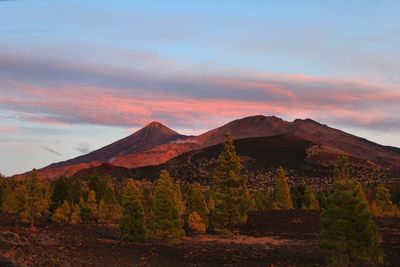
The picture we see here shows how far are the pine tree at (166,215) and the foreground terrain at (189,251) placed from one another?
1597mm

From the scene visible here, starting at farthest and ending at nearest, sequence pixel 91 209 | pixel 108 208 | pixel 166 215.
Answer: pixel 108 208, pixel 91 209, pixel 166 215

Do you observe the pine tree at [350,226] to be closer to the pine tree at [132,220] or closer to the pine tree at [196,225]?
the pine tree at [132,220]

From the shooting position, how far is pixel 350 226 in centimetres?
2272

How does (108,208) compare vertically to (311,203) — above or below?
below

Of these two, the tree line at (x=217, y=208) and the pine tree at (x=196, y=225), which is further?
the pine tree at (x=196, y=225)

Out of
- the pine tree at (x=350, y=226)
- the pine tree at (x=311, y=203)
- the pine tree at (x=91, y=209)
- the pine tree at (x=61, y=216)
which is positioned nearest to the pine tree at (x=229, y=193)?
the pine tree at (x=350, y=226)

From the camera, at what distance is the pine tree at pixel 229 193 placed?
48281 mm

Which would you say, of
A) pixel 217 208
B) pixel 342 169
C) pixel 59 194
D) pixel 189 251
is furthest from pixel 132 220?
pixel 59 194

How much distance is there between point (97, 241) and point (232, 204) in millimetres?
14997

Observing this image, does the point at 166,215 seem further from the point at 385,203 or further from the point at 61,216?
the point at 385,203

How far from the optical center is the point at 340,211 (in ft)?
74.7

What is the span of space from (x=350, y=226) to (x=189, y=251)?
15.2 meters

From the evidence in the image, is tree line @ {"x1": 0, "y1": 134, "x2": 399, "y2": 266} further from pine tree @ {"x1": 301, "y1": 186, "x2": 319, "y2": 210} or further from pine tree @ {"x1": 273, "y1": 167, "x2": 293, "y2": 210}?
pine tree @ {"x1": 301, "y1": 186, "x2": 319, "y2": 210}

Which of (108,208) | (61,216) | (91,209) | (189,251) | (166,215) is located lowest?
(61,216)
